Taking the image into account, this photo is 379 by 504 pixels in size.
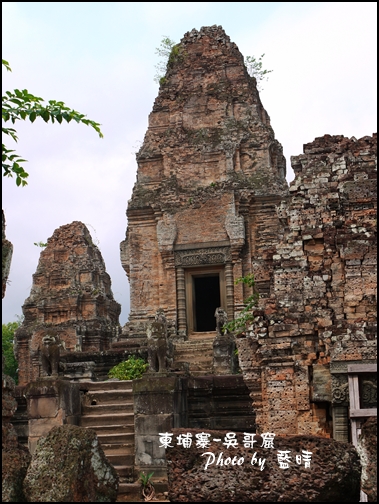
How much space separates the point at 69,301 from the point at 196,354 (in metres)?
7.59

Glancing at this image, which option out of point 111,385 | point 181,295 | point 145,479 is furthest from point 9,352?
point 145,479

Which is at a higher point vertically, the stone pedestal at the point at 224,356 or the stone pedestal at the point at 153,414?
the stone pedestal at the point at 224,356

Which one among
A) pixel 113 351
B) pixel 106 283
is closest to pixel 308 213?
pixel 113 351

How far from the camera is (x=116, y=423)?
1364 centimetres

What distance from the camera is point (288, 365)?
→ 36.5 feet

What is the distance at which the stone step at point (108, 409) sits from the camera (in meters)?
14.0

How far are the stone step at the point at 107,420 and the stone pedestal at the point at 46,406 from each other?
39 centimetres

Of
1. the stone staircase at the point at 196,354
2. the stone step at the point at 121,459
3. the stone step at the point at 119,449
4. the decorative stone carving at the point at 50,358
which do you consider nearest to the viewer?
the stone step at the point at 121,459

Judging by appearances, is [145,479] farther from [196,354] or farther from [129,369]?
[196,354]

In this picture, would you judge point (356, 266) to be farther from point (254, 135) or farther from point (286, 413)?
point (254, 135)

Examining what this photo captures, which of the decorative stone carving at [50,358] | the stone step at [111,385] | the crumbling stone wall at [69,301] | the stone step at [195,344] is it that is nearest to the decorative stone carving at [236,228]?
the stone step at [195,344]

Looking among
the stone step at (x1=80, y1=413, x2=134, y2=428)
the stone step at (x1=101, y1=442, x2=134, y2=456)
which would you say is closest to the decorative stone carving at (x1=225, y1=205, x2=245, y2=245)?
the stone step at (x1=80, y1=413, x2=134, y2=428)

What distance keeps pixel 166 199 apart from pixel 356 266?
11.6m

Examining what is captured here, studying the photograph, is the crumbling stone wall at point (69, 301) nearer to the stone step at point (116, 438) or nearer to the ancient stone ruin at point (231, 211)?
the ancient stone ruin at point (231, 211)
